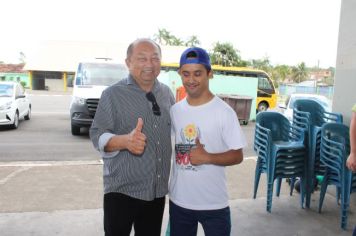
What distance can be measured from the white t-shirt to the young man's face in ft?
0.27

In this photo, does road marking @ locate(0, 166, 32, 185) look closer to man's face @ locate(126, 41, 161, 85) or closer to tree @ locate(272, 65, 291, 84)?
man's face @ locate(126, 41, 161, 85)

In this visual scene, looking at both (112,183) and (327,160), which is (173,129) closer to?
A: (112,183)

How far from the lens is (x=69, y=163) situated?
686 cm

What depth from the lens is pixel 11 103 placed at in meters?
10.6

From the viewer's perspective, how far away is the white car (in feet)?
34.0

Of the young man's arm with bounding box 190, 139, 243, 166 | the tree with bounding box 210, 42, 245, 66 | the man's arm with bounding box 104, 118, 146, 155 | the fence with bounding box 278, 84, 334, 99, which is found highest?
the tree with bounding box 210, 42, 245, 66

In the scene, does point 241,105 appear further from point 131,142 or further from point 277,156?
point 131,142

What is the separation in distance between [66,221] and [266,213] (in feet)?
7.21

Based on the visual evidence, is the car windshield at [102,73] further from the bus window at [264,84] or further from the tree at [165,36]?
the tree at [165,36]

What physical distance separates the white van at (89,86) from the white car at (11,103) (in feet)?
6.13

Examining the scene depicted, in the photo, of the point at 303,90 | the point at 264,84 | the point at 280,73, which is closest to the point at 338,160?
the point at 264,84

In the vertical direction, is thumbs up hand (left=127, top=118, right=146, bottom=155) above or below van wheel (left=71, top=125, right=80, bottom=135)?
above

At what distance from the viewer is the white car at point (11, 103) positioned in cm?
1038

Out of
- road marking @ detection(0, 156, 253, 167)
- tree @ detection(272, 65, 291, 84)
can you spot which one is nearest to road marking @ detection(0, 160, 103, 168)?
road marking @ detection(0, 156, 253, 167)
